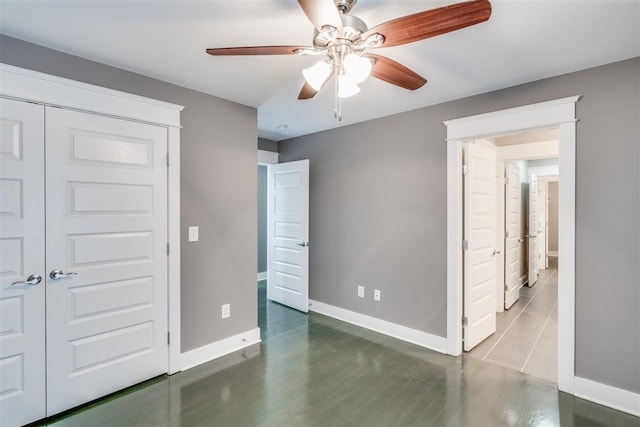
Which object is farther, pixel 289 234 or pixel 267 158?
pixel 267 158

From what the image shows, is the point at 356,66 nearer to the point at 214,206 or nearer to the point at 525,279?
the point at 214,206

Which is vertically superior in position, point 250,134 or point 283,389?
point 250,134

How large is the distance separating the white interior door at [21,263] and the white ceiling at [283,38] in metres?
0.59

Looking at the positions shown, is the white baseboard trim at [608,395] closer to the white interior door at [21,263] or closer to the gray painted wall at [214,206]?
the gray painted wall at [214,206]

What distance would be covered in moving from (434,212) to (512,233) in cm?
220

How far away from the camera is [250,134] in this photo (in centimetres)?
321

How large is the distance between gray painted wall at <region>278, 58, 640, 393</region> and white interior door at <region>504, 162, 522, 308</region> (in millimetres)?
1848

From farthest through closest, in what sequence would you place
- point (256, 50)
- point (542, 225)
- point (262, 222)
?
point (542, 225) → point (262, 222) → point (256, 50)

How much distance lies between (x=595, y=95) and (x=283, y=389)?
3208mm

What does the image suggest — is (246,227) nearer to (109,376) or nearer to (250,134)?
(250,134)

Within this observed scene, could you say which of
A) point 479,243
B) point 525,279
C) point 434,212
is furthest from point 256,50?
point 525,279

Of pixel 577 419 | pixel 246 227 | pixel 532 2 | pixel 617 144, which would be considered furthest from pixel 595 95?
pixel 246 227

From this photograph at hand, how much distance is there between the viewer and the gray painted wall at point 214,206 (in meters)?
2.72

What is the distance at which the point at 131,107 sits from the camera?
2391 millimetres
